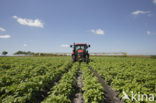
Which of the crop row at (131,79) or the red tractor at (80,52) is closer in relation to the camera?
the crop row at (131,79)

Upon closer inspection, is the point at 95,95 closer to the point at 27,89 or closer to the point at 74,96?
the point at 74,96

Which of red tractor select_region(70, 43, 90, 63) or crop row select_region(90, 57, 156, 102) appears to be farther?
red tractor select_region(70, 43, 90, 63)

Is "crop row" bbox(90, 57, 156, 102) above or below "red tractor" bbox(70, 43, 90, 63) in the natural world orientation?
below

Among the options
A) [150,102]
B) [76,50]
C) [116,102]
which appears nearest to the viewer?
[150,102]

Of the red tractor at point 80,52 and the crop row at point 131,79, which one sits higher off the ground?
the red tractor at point 80,52

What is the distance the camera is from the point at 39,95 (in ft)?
12.3

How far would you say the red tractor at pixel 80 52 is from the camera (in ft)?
40.7

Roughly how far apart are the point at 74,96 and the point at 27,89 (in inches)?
72.2

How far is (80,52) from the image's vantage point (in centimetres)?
1239

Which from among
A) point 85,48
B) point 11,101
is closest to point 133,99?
point 11,101

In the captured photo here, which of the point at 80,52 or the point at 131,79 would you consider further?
the point at 80,52

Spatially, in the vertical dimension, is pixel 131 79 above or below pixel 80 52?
below

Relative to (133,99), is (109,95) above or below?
below

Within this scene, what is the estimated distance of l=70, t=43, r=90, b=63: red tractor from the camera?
12406 mm
